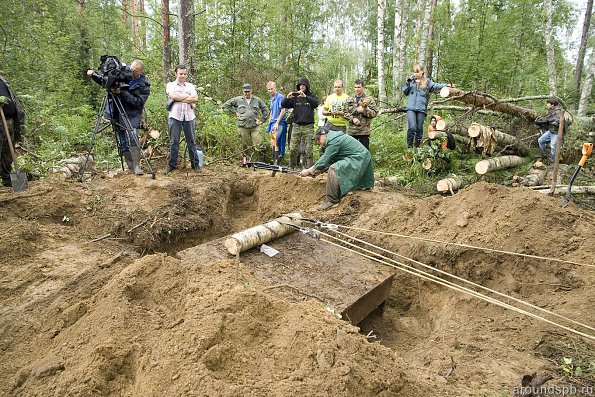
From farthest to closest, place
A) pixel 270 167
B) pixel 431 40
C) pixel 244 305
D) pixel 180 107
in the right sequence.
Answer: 1. pixel 431 40
2. pixel 270 167
3. pixel 180 107
4. pixel 244 305

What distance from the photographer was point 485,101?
25.5ft

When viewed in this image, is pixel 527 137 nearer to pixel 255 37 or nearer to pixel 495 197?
pixel 495 197

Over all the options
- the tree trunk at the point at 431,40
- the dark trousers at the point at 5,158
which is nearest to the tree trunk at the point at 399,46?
the tree trunk at the point at 431,40

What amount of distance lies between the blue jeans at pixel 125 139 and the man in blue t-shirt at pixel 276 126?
3.06 meters

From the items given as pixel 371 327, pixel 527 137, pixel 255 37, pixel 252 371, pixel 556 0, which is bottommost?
pixel 371 327

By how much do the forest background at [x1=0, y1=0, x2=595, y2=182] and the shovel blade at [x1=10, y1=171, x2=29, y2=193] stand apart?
1.40 m

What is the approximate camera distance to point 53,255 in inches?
167

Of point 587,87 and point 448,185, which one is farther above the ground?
point 587,87

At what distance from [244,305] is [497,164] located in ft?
19.9

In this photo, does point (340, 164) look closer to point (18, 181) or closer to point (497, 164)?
point (497, 164)

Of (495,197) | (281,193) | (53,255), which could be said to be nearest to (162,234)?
(53,255)

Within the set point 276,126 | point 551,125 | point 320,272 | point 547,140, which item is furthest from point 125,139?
point 547,140

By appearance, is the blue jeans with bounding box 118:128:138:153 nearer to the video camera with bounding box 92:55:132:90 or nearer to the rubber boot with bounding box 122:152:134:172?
the rubber boot with bounding box 122:152:134:172

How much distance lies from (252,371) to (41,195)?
4.57 meters
